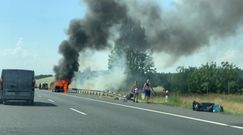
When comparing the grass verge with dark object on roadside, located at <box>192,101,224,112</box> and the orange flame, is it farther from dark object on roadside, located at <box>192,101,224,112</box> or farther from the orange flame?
the orange flame

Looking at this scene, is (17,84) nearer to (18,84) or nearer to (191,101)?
(18,84)

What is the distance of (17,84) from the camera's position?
2558 centimetres

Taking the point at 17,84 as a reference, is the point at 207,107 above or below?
below

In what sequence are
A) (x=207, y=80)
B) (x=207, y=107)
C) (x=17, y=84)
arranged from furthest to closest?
(x=207, y=80) < (x=17, y=84) < (x=207, y=107)

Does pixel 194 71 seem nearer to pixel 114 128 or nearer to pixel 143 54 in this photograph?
pixel 143 54

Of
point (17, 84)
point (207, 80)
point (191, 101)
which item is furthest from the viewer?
point (207, 80)

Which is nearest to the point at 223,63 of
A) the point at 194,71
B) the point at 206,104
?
the point at 194,71

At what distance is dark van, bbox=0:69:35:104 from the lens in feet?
83.8

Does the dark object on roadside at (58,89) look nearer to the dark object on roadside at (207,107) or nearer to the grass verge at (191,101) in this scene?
the grass verge at (191,101)

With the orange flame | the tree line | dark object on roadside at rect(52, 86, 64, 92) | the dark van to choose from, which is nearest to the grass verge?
the dark van

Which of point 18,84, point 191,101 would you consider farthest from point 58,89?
point 18,84

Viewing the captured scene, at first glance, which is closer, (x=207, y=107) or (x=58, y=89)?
(x=207, y=107)

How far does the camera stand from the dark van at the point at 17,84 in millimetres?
25547

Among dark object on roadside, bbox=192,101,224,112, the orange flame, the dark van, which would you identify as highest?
the orange flame
